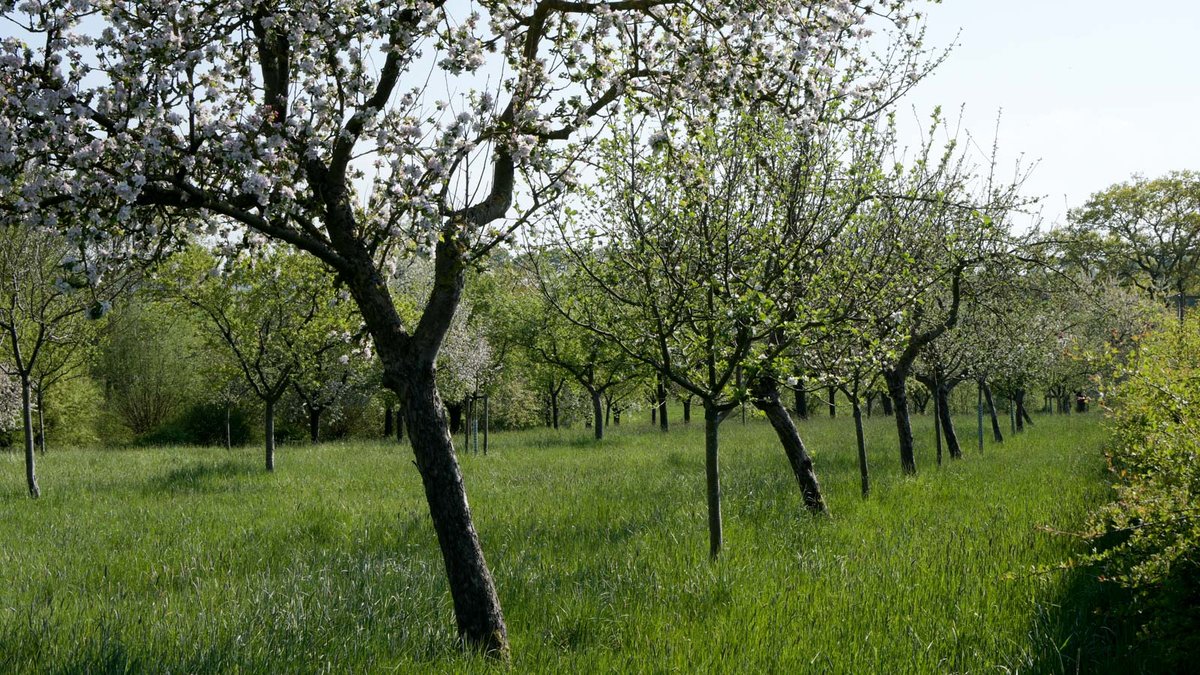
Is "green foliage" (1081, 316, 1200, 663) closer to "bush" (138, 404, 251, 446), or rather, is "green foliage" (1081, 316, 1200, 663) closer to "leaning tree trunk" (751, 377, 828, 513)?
"leaning tree trunk" (751, 377, 828, 513)

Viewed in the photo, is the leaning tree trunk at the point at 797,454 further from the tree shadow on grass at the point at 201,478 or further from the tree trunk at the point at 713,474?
the tree shadow on grass at the point at 201,478

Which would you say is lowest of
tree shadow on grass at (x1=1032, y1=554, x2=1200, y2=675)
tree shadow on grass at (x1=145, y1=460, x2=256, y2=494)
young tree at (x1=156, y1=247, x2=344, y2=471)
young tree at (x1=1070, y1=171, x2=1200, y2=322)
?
tree shadow on grass at (x1=1032, y1=554, x2=1200, y2=675)

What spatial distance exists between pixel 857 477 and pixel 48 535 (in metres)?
12.9

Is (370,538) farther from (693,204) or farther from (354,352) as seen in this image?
(693,204)

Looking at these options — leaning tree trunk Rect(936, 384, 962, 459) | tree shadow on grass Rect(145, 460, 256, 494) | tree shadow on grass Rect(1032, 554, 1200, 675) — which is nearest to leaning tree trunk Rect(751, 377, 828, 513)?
tree shadow on grass Rect(1032, 554, 1200, 675)

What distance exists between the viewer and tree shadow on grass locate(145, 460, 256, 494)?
43.4 feet

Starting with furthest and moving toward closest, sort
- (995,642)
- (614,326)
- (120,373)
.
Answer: (120,373) → (614,326) → (995,642)

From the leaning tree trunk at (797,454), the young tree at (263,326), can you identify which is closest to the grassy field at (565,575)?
the leaning tree trunk at (797,454)

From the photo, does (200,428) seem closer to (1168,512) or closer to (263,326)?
(263,326)

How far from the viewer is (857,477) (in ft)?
44.2

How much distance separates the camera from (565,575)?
7.18m

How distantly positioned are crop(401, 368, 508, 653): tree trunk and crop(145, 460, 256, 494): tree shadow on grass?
10054 millimetres

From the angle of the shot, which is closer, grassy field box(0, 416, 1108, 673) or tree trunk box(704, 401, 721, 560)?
grassy field box(0, 416, 1108, 673)

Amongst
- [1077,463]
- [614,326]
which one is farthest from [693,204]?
[1077,463]
